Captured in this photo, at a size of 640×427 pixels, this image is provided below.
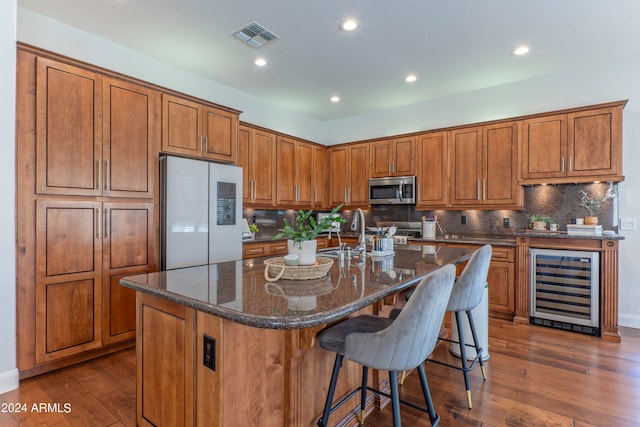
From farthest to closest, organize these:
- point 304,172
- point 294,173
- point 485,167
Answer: point 304,172 → point 294,173 → point 485,167

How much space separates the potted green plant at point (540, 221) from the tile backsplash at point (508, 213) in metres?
0.06

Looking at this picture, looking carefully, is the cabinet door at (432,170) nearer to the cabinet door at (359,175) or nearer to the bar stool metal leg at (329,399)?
the cabinet door at (359,175)

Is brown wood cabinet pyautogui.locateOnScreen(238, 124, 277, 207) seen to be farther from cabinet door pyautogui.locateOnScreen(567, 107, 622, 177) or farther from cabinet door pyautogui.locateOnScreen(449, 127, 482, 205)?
cabinet door pyautogui.locateOnScreen(567, 107, 622, 177)

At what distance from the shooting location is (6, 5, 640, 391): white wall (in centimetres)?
221

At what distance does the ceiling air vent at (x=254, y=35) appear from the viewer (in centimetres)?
284

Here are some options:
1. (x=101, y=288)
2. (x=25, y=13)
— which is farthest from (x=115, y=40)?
(x=101, y=288)

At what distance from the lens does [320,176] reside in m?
5.43

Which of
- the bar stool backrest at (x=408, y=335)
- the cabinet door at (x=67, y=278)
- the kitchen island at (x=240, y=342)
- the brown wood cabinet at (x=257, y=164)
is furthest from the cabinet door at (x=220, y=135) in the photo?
the bar stool backrest at (x=408, y=335)

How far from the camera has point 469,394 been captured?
2.05 metres

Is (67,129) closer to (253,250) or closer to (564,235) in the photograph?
(253,250)

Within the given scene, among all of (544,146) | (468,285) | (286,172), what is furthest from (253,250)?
(544,146)

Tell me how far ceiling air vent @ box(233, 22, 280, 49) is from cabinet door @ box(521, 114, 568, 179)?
10.1 ft

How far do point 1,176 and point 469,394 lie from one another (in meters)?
3.42

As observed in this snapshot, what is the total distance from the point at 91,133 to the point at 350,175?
356 cm
